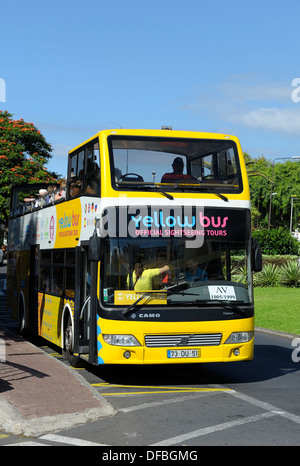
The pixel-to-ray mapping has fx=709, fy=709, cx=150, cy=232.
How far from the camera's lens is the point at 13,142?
49.3 m

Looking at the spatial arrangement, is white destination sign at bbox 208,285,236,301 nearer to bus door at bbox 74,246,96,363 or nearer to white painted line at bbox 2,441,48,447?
bus door at bbox 74,246,96,363

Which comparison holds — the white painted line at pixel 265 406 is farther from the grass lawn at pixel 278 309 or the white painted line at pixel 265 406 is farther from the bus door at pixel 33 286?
the grass lawn at pixel 278 309

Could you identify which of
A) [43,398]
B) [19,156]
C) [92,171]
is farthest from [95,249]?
[19,156]

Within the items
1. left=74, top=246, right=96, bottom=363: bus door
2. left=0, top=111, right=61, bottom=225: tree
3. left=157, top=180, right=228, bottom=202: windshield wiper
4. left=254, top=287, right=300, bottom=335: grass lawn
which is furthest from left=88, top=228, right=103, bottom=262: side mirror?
left=0, top=111, right=61, bottom=225: tree

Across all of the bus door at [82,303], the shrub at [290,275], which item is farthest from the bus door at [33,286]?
the shrub at [290,275]

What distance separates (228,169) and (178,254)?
5.66 feet

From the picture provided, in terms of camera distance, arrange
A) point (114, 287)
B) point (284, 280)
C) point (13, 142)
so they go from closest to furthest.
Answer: point (114, 287), point (284, 280), point (13, 142)

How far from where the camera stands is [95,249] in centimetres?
984

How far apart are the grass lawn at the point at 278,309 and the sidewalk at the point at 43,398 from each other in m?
8.89

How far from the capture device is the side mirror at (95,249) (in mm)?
9812

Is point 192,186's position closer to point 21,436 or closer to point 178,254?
Answer: point 178,254

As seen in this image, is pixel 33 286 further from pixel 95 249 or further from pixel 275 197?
pixel 275 197

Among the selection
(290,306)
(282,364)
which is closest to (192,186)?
(282,364)
